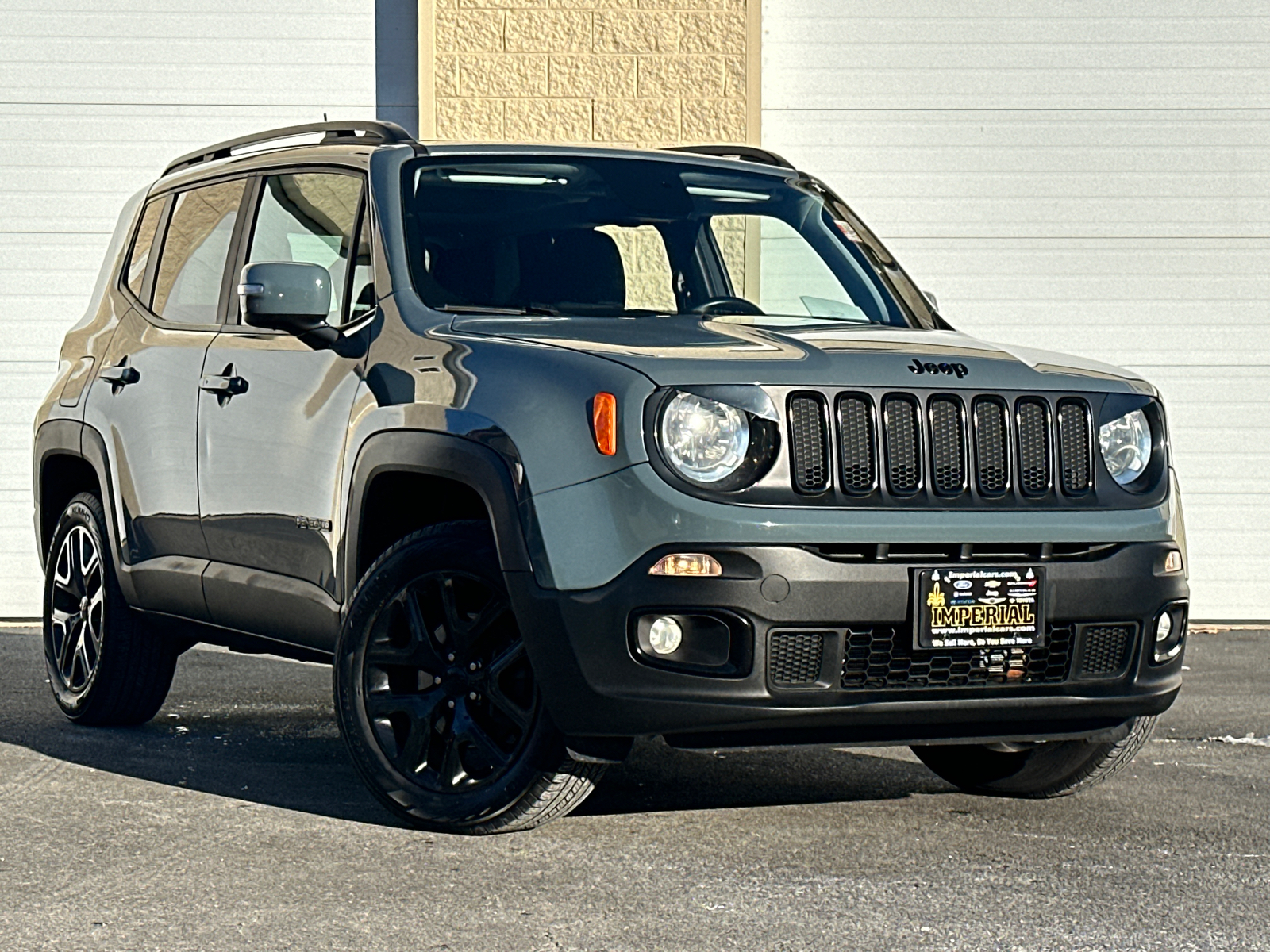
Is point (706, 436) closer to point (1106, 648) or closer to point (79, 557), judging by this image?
point (1106, 648)

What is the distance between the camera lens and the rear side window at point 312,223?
5785 mm

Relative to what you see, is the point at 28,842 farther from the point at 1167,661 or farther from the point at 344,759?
the point at 1167,661

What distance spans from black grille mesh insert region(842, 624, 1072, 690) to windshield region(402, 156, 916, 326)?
1199 millimetres

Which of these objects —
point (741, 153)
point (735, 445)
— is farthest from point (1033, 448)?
point (741, 153)

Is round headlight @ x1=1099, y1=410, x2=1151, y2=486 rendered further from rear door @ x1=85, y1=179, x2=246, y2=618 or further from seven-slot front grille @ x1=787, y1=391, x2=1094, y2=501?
rear door @ x1=85, y1=179, x2=246, y2=618

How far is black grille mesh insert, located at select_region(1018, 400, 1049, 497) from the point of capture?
4863 millimetres

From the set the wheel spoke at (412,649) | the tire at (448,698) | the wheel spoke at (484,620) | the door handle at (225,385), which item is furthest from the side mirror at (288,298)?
the wheel spoke at (484,620)

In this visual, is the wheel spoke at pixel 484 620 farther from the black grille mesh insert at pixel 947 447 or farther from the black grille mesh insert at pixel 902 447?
the black grille mesh insert at pixel 947 447

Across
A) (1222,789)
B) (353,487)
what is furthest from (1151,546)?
(353,487)

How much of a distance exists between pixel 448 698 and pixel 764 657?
0.91m

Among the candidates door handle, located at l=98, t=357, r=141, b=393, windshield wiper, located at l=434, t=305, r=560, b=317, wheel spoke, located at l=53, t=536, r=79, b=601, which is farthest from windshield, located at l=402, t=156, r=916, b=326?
wheel spoke, located at l=53, t=536, r=79, b=601

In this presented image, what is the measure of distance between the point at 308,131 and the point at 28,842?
2.57m

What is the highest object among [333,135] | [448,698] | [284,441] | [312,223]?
[333,135]

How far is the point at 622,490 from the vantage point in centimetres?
449
